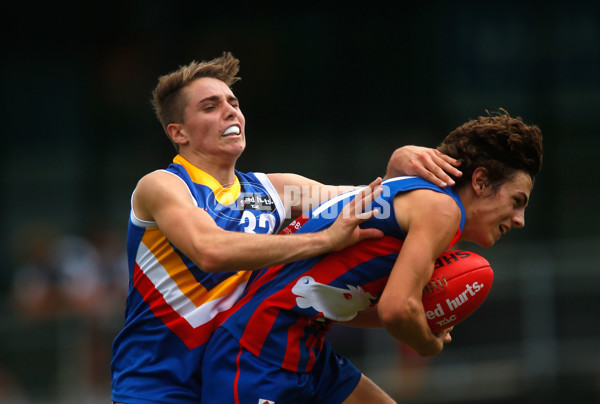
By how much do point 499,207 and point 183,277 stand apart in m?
1.45

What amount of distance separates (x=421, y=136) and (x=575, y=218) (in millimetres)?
2639

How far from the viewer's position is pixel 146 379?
3.80m

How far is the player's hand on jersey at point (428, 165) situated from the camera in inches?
140

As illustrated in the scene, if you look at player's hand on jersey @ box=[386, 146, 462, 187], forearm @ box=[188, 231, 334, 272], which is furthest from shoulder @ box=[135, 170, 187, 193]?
player's hand on jersey @ box=[386, 146, 462, 187]

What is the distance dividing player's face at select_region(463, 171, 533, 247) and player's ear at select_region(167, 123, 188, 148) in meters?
1.48

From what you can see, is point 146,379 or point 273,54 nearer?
point 146,379

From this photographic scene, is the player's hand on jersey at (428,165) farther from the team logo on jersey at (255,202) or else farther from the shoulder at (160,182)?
the shoulder at (160,182)

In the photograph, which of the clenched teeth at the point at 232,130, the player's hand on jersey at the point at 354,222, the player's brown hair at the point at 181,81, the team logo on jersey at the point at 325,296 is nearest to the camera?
the player's hand on jersey at the point at 354,222

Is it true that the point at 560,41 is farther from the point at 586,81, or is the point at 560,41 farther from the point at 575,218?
the point at 575,218

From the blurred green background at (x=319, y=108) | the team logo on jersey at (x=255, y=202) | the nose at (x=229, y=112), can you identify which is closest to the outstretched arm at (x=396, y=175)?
the team logo on jersey at (x=255, y=202)

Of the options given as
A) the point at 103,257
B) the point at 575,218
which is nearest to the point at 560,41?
the point at 575,218

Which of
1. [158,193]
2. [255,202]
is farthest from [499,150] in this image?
[158,193]

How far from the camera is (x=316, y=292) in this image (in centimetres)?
361

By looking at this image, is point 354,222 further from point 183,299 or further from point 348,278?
point 183,299
